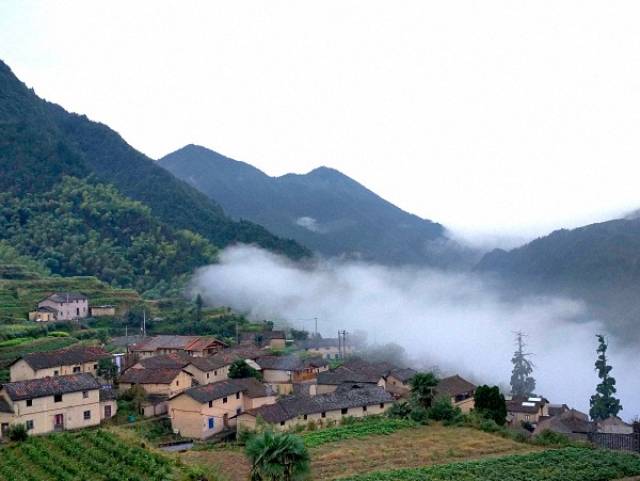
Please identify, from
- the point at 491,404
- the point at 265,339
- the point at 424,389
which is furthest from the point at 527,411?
the point at 265,339

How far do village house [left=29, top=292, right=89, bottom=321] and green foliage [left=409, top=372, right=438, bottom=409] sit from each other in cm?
3319

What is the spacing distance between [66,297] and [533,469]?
44.5 metres

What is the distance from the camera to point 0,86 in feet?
407

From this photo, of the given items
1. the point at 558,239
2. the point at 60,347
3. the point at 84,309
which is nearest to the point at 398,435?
the point at 60,347

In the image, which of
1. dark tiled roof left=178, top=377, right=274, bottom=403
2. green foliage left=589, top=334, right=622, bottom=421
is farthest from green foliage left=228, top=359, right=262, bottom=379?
green foliage left=589, top=334, right=622, bottom=421

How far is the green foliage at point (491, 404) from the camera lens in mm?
30328

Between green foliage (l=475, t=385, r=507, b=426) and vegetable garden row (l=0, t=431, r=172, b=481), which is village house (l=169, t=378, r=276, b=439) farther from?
green foliage (l=475, t=385, r=507, b=426)

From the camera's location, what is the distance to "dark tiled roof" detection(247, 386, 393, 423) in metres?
29.5

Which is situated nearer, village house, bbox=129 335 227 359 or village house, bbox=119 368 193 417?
village house, bbox=119 368 193 417

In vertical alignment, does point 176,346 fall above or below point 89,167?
below

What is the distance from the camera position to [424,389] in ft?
103

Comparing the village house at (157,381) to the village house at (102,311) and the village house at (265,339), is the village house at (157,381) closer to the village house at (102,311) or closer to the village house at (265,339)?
the village house at (265,339)

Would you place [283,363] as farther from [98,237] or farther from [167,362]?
[98,237]

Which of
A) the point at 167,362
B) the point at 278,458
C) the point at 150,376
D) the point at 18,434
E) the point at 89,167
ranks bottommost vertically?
the point at 150,376
